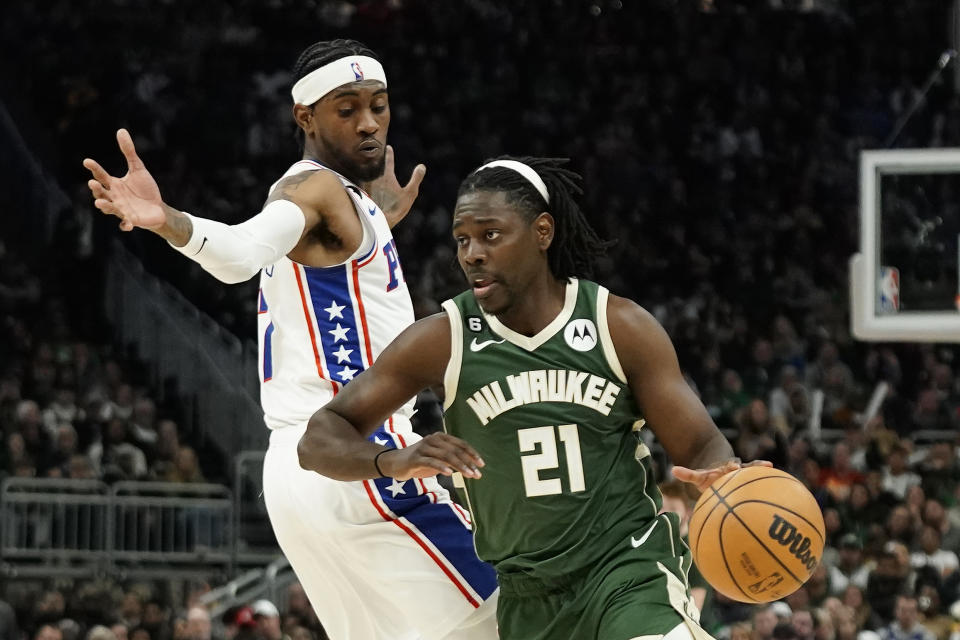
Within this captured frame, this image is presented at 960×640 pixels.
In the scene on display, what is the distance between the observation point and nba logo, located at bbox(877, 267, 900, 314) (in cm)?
927

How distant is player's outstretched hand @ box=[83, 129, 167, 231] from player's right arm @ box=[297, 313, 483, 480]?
0.73m

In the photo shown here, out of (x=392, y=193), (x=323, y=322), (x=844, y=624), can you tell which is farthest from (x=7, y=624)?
(x=323, y=322)

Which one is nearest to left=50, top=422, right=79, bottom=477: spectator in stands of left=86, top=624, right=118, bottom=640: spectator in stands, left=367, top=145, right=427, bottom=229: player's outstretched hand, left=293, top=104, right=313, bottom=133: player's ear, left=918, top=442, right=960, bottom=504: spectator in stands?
left=86, top=624, right=118, bottom=640: spectator in stands

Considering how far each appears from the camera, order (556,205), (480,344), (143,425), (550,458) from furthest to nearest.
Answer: (143,425) < (556,205) < (480,344) < (550,458)

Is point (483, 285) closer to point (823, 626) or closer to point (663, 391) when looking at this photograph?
point (663, 391)

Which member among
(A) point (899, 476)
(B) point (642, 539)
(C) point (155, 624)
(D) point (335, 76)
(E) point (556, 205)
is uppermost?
(D) point (335, 76)

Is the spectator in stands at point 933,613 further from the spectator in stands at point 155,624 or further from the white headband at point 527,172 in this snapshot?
the white headband at point 527,172

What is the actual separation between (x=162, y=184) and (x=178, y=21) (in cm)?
239

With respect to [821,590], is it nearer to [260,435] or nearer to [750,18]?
[260,435]

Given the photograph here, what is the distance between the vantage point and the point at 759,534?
4.18 m

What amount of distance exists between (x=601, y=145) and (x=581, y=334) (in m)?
15.7

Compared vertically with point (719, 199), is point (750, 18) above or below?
above

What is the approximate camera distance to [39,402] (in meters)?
15.4

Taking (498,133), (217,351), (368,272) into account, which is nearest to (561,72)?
(498,133)
